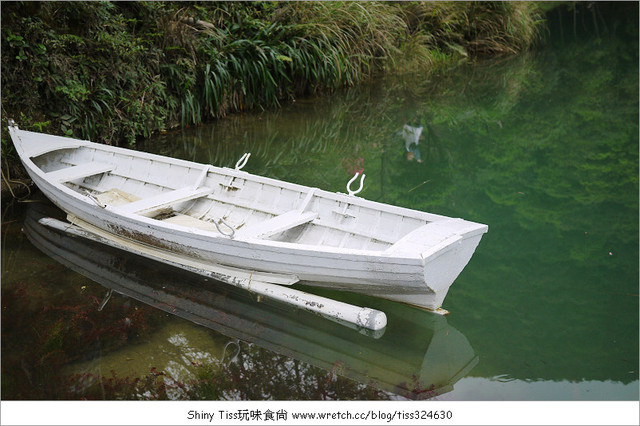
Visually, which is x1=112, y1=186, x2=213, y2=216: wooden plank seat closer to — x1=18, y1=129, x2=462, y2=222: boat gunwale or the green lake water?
x1=18, y1=129, x2=462, y2=222: boat gunwale

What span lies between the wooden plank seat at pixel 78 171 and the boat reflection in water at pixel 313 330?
87cm

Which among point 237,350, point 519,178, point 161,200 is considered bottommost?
point 237,350

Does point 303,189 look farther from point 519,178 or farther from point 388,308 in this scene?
point 519,178

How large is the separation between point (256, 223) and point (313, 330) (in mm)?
1203

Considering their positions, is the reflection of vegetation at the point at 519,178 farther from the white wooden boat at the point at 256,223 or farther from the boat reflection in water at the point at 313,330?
the white wooden boat at the point at 256,223

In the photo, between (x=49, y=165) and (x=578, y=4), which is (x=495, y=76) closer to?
(x=49, y=165)

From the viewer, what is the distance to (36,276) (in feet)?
15.5

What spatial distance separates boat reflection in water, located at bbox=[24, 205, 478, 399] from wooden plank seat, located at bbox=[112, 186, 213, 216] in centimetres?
49

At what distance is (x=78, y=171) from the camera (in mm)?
5727

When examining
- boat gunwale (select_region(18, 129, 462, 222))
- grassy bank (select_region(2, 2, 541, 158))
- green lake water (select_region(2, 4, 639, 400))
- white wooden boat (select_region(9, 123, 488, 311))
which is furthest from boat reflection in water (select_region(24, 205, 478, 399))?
grassy bank (select_region(2, 2, 541, 158))

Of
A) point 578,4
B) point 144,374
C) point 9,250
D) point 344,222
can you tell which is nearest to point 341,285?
point 344,222

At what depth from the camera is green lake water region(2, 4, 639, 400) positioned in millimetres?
3545

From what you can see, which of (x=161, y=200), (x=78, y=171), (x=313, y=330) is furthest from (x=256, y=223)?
(x=78, y=171)

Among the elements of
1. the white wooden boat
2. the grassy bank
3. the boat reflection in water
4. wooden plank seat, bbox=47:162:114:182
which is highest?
the grassy bank
